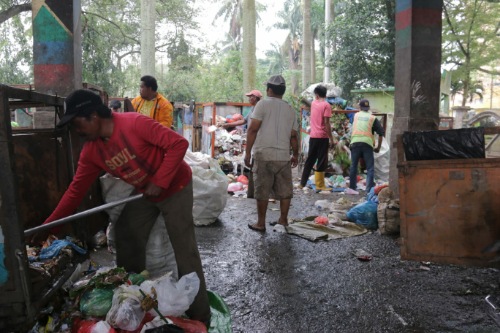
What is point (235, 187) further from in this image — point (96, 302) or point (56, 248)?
point (96, 302)

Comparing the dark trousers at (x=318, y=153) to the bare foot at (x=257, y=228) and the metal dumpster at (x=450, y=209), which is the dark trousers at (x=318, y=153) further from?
the metal dumpster at (x=450, y=209)

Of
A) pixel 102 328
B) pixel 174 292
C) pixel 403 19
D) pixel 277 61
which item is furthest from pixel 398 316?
pixel 277 61

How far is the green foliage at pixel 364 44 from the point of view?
1608 centimetres

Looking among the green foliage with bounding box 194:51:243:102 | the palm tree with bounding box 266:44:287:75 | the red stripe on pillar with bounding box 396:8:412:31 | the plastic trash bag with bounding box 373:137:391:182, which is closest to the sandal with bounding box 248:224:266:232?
the red stripe on pillar with bounding box 396:8:412:31

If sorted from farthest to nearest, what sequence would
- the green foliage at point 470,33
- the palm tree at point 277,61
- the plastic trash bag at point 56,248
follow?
the palm tree at point 277,61
the green foliage at point 470,33
the plastic trash bag at point 56,248

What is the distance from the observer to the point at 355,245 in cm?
519

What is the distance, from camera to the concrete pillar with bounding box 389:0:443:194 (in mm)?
6297

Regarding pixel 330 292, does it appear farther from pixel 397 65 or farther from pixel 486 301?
pixel 397 65

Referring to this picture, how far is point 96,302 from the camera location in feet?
8.23

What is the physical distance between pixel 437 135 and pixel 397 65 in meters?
2.83

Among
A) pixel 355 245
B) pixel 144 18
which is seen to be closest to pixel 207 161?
pixel 355 245

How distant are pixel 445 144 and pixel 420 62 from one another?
2607mm

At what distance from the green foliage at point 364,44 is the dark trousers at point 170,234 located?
1485 centimetres

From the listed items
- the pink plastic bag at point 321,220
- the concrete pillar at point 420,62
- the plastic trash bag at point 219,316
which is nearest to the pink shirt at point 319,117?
the concrete pillar at point 420,62
